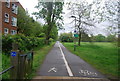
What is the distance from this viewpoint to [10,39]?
773 centimetres

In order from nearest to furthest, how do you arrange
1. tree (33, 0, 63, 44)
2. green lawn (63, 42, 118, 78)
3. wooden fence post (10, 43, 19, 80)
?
wooden fence post (10, 43, 19, 80) → green lawn (63, 42, 118, 78) → tree (33, 0, 63, 44)

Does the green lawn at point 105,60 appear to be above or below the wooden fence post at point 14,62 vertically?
below

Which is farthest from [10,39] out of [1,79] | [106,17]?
[106,17]

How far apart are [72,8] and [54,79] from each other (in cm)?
2475

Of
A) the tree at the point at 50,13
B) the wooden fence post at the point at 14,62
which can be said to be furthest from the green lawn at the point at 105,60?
the tree at the point at 50,13

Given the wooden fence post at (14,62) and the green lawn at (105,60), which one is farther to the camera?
the green lawn at (105,60)

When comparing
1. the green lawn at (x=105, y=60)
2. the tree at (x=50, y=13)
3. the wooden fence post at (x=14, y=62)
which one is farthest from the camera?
the tree at (x=50, y=13)

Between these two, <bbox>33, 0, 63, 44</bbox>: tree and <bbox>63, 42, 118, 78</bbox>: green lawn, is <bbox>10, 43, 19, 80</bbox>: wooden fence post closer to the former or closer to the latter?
<bbox>63, 42, 118, 78</bbox>: green lawn

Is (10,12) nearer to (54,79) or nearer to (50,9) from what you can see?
(50,9)

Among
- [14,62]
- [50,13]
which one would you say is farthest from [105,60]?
[50,13]

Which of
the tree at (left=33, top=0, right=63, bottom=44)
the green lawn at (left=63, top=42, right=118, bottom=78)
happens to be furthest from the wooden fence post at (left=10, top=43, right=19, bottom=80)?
the tree at (left=33, top=0, right=63, bottom=44)

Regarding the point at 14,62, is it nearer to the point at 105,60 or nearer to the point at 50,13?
the point at 105,60

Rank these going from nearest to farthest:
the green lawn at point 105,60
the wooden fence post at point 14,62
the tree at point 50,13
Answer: the wooden fence post at point 14,62
the green lawn at point 105,60
the tree at point 50,13

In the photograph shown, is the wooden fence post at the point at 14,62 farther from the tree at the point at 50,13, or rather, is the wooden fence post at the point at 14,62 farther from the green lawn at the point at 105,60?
the tree at the point at 50,13
